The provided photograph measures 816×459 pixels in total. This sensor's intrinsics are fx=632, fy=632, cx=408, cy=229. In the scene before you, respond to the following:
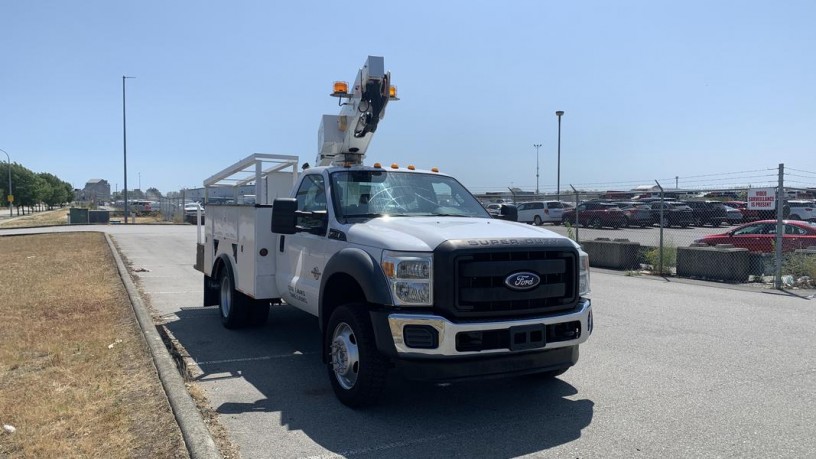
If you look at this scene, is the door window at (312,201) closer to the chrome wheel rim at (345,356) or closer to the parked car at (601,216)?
the chrome wheel rim at (345,356)

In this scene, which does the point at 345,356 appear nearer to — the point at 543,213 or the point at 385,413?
the point at 385,413

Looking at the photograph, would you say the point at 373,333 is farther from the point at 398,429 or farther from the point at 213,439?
the point at 213,439

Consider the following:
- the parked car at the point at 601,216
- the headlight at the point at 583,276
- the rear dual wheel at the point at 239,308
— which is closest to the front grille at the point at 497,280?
the headlight at the point at 583,276

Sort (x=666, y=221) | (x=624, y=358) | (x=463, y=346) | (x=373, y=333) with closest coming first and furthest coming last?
(x=463, y=346) < (x=373, y=333) < (x=624, y=358) < (x=666, y=221)

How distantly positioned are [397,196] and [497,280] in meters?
1.84

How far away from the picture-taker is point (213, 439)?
14.1 feet

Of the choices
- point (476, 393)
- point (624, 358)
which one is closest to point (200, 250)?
point (476, 393)

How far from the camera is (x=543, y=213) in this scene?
37.0 m

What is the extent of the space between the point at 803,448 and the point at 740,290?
8.12 metres

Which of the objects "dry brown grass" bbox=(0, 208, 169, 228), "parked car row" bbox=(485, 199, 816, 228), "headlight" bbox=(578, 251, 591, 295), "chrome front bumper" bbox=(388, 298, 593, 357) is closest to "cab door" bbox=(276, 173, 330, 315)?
"chrome front bumper" bbox=(388, 298, 593, 357)

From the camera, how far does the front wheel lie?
187 inches

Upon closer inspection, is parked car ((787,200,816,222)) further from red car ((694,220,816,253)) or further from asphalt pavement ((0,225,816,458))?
asphalt pavement ((0,225,816,458))

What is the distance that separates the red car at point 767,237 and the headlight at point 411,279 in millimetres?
13032

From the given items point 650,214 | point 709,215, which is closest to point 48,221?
point 650,214
